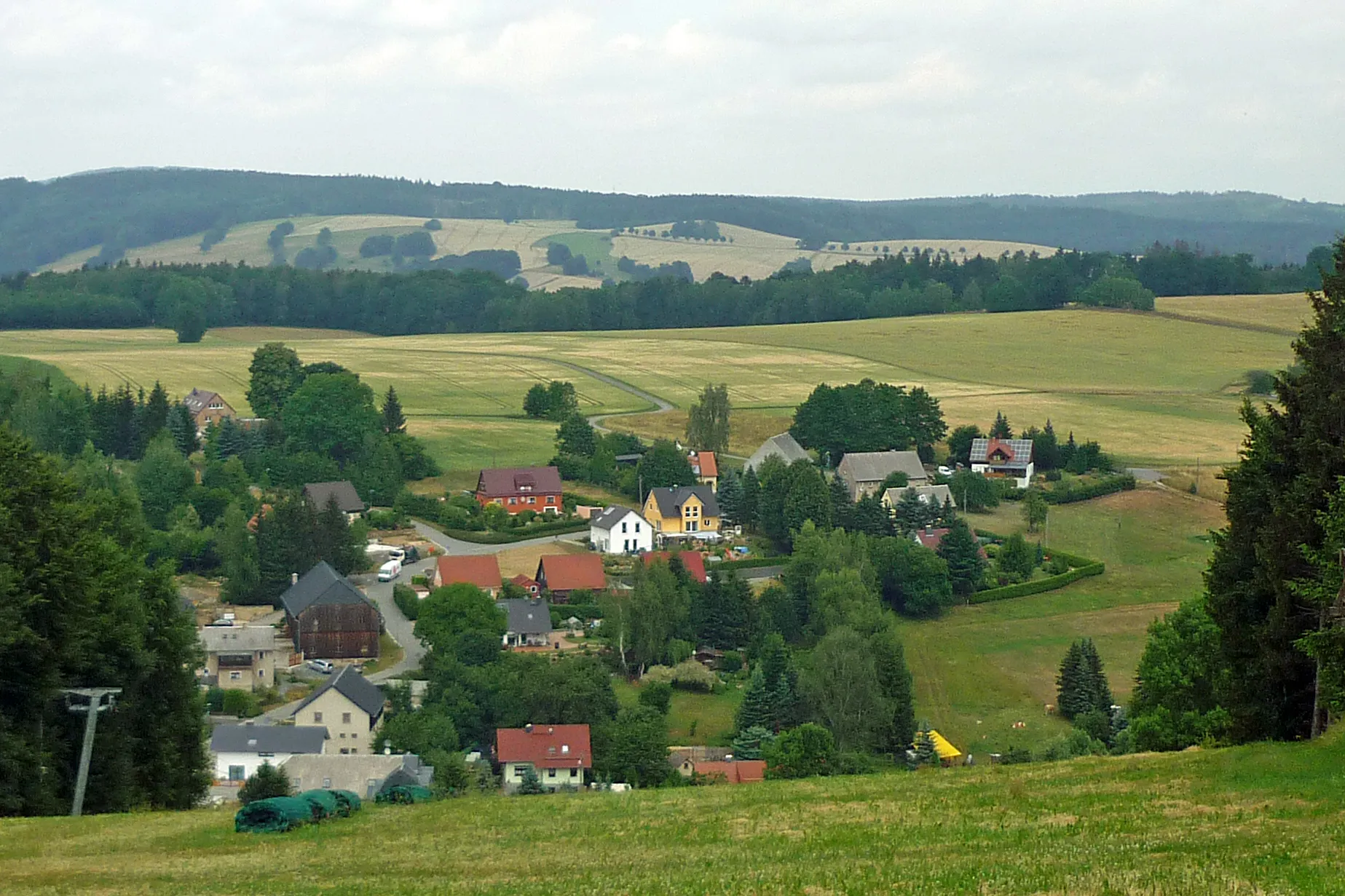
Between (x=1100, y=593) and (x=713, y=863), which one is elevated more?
(x=713, y=863)

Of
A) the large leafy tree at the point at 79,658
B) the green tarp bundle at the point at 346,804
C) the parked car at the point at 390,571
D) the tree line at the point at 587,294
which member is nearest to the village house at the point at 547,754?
the large leafy tree at the point at 79,658

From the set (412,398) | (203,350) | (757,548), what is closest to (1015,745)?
(757,548)

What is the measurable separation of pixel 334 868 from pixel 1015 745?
28591 mm

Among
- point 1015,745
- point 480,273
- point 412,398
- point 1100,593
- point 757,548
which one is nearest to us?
point 1015,745

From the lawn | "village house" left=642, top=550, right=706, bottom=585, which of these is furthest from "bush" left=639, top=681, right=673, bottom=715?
"village house" left=642, top=550, right=706, bottom=585

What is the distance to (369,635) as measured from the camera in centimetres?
5269

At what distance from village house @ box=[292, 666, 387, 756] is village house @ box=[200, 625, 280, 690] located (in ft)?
18.0

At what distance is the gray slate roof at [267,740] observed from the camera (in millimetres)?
40250

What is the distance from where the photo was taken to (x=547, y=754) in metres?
40.2

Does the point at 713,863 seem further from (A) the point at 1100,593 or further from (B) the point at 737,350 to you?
(B) the point at 737,350

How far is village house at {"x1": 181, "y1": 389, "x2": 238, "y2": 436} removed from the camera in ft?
296

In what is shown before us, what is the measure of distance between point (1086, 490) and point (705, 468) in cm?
1959

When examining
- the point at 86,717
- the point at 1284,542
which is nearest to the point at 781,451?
the point at 86,717

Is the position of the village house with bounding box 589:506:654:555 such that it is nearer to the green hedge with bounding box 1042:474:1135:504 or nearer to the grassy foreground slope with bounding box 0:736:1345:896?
the green hedge with bounding box 1042:474:1135:504
